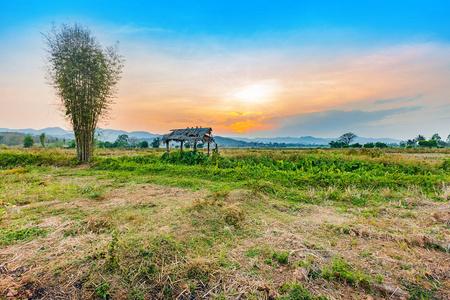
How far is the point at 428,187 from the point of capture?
6.27 meters

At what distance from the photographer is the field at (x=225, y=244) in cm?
213

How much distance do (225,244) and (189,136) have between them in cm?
1249

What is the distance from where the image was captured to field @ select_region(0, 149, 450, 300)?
83.9 inches

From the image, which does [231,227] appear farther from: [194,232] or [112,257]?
[112,257]

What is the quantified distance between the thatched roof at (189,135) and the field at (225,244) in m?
8.93

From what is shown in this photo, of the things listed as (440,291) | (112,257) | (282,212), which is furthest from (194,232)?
(440,291)

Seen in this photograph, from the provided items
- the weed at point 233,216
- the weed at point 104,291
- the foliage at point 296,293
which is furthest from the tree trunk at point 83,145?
the foliage at point 296,293

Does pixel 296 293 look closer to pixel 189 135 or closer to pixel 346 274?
pixel 346 274

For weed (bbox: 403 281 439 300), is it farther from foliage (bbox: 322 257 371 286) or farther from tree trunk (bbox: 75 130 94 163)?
tree trunk (bbox: 75 130 94 163)

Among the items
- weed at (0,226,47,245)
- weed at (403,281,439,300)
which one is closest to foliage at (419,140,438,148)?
weed at (403,281,439,300)

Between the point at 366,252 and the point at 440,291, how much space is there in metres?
0.76

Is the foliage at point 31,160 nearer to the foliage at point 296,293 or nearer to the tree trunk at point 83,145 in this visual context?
the tree trunk at point 83,145

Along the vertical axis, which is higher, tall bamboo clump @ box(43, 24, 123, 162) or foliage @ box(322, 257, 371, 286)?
tall bamboo clump @ box(43, 24, 123, 162)

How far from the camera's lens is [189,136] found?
14.9 meters
